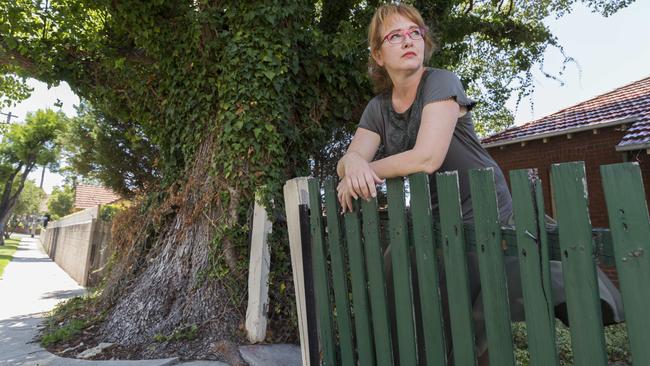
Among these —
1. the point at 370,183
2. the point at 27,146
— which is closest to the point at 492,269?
the point at 370,183

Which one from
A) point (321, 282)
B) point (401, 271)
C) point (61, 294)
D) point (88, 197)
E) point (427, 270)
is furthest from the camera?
point (88, 197)

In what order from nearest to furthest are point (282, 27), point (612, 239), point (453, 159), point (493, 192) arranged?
point (612, 239), point (493, 192), point (453, 159), point (282, 27)

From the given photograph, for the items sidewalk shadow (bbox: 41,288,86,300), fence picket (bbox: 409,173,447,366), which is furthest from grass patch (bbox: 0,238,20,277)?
fence picket (bbox: 409,173,447,366)

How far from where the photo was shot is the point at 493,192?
1370mm

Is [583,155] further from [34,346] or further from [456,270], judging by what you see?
[34,346]

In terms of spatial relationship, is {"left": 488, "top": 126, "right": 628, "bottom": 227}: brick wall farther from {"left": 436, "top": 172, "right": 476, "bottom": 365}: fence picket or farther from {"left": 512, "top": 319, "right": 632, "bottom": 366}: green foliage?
{"left": 436, "top": 172, "right": 476, "bottom": 365}: fence picket

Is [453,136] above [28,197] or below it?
below

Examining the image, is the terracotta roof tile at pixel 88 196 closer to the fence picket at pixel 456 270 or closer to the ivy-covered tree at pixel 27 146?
the ivy-covered tree at pixel 27 146

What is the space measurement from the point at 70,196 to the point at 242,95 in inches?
2531

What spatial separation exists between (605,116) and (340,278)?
35.2 feet

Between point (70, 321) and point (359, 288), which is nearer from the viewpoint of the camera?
point (359, 288)

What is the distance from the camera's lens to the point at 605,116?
10.1 meters

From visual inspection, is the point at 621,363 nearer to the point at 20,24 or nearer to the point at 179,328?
the point at 179,328

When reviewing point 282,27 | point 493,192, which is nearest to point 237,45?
point 282,27
